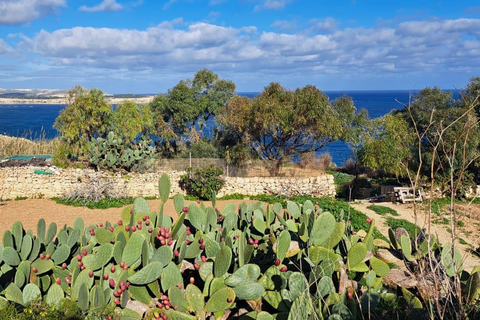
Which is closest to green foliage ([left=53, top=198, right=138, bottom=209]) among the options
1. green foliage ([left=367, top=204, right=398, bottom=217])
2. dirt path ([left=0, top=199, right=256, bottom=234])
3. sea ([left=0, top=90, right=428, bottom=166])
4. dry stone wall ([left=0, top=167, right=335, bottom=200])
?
dirt path ([left=0, top=199, right=256, bottom=234])

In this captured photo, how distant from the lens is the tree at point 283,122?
51.6 ft

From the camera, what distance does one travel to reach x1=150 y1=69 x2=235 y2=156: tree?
837 inches

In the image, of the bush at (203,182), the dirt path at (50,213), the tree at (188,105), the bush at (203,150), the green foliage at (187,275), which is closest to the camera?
the green foliage at (187,275)

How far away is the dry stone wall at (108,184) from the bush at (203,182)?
44 centimetres

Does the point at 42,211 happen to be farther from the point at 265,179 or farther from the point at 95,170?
the point at 265,179

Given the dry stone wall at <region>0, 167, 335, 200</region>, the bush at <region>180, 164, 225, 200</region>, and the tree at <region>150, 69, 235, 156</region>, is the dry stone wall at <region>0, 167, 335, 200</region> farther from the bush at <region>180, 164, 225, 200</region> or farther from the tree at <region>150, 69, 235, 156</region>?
the tree at <region>150, 69, 235, 156</region>

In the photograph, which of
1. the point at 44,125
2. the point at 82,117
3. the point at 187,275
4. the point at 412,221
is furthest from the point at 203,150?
the point at 44,125

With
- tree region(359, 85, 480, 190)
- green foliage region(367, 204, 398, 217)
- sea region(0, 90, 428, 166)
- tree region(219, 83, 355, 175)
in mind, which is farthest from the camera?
sea region(0, 90, 428, 166)

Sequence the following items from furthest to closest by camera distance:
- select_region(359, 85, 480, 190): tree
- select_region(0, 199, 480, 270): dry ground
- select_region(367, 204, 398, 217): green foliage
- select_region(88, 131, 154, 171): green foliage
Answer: select_region(88, 131, 154, 171): green foliage
select_region(359, 85, 480, 190): tree
select_region(367, 204, 398, 217): green foliage
select_region(0, 199, 480, 270): dry ground

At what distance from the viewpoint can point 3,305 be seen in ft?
12.7

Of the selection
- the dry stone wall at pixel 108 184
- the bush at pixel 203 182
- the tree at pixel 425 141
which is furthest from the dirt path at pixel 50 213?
the tree at pixel 425 141

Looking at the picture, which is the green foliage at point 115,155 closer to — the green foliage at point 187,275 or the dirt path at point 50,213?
the dirt path at point 50,213

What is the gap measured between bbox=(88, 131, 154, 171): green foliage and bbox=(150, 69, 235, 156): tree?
5396mm

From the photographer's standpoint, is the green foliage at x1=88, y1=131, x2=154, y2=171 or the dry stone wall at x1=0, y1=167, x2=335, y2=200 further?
the green foliage at x1=88, y1=131, x2=154, y2=171
